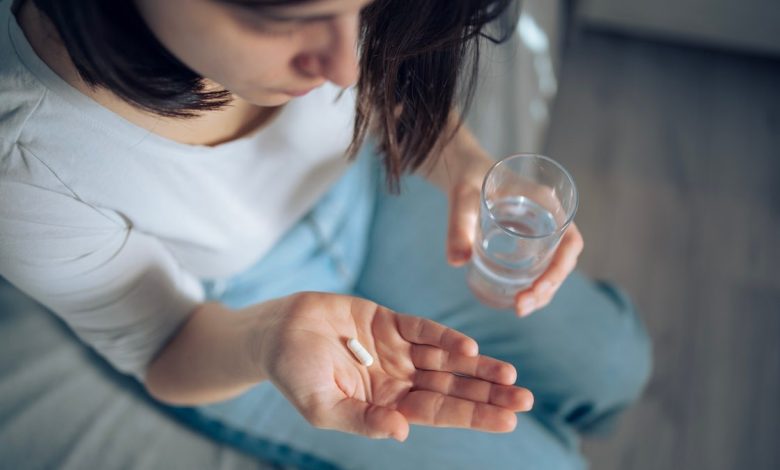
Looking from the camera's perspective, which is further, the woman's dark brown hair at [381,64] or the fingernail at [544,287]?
the fingernail at [544,287]

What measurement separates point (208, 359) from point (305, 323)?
179 millimetres

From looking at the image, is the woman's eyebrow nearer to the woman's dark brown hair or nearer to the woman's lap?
the woman's dark brown hair

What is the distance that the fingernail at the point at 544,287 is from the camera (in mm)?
824

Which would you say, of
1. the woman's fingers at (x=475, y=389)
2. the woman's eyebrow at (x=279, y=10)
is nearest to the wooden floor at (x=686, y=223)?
the woman's fingers at (x=475, y=389)

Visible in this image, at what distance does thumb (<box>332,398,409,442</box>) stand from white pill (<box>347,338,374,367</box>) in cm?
7

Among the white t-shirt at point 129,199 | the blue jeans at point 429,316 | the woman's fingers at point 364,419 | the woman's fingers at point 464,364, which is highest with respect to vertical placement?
the white t-shirt at point 129,199

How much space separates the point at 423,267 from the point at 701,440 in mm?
856

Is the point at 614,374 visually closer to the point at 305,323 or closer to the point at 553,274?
the point at 553,274

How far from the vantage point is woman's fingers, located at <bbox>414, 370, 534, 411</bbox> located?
68cm

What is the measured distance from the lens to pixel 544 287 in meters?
0.83

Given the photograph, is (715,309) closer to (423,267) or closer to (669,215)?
(669,215)

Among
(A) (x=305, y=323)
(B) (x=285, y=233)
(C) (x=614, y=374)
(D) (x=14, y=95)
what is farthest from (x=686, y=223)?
(D) (x=14, y=95)

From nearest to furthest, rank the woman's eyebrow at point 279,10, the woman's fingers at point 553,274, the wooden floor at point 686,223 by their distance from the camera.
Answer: the woman's eyebrow at point 279,10
the woman's fingers at point 553,274
the wooden floor at point 686,223

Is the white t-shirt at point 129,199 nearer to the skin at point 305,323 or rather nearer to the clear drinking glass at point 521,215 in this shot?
the skin at point 305,323
